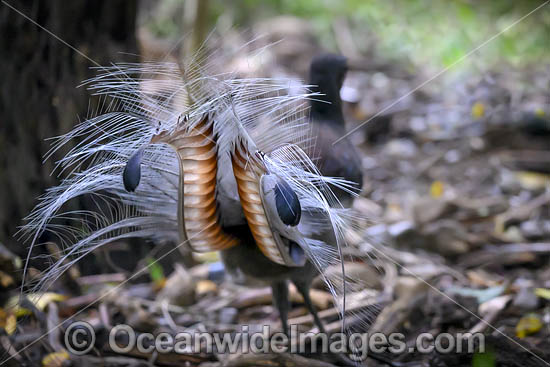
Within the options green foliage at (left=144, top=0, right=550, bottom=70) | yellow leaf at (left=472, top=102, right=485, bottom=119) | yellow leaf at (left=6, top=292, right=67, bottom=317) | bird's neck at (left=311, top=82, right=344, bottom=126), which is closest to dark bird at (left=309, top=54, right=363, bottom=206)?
bird's neck at (left=311, top=82, right=344, bottom=126)

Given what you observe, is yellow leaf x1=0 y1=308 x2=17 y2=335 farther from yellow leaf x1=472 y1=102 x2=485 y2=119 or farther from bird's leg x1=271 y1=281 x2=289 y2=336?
yellow leaf x1=472 y1=102 x2=485 y2=119

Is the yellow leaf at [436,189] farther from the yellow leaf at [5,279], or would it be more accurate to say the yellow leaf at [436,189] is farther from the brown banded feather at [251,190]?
the yellow leaf at [5,279]

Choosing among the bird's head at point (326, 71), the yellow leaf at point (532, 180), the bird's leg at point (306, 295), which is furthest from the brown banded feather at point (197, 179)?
the yellow leaf at point (532, 180)

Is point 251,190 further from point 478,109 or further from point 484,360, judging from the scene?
point 478,109

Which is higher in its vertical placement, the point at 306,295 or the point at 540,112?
the point at 540,112

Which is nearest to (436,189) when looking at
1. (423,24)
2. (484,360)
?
(484,360)

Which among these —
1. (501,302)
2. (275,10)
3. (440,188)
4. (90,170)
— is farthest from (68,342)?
(275,10)
